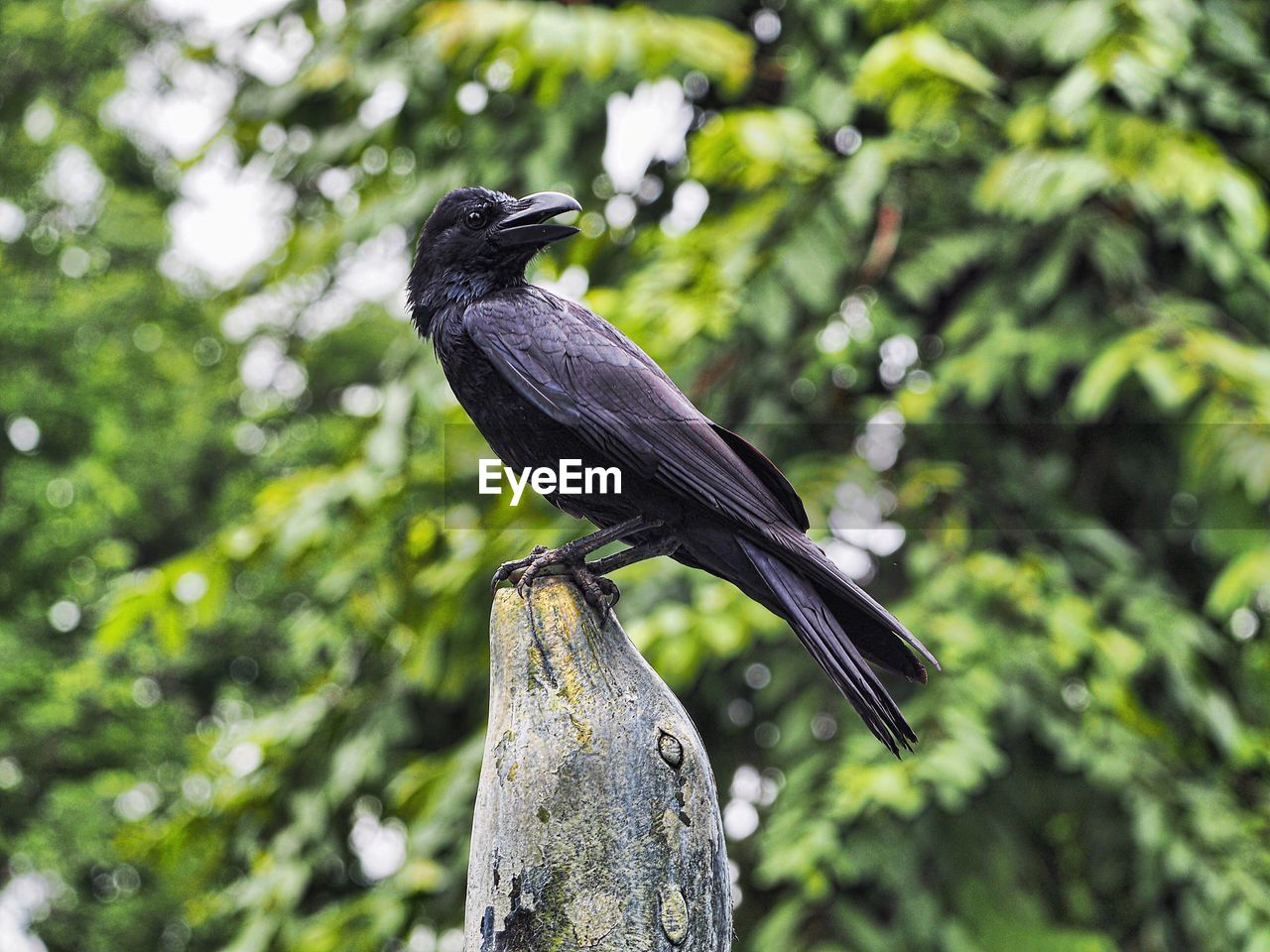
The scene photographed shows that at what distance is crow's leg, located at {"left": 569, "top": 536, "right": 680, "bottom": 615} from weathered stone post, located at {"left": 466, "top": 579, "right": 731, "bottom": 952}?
2.8 inches

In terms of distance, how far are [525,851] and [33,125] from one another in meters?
14.5

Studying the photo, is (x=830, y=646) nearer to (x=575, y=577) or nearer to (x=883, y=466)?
(x=575, y=577)

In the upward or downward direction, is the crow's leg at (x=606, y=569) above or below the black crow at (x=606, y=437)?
below

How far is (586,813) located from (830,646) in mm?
522

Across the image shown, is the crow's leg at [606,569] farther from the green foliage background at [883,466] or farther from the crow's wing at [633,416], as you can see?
the green foliage background at [883,466]

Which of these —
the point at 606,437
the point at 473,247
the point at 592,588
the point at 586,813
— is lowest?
the point at 586,813

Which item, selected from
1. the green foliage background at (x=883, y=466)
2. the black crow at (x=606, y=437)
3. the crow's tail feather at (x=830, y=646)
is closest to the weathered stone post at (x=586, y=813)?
the black crow at (x=606, y=437)

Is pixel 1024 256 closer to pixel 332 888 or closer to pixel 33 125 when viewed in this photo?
pixel 332 888

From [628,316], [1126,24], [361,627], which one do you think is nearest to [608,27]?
[628,316]

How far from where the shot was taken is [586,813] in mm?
2574

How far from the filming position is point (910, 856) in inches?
193

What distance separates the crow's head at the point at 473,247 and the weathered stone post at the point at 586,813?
0.75 m

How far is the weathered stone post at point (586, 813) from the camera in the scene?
253 centimetres

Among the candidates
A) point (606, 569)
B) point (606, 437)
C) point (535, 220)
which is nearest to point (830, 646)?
point (606, 569)
